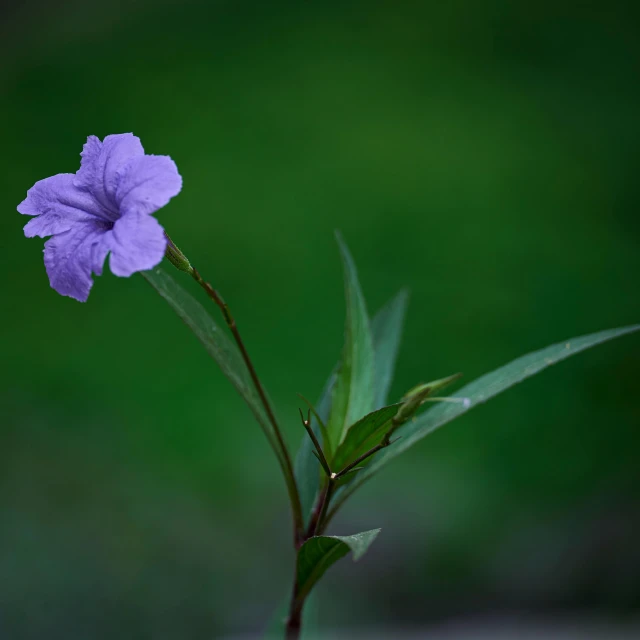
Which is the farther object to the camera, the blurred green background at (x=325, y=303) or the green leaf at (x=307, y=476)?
the blurred green background at (x=325, y=303)

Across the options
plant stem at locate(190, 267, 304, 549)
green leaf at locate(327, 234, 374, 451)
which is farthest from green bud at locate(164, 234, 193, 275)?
green leaf at locate(327, 234, 374, 451)

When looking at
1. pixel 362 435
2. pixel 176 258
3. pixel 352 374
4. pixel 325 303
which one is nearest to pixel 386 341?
pixel 352 374

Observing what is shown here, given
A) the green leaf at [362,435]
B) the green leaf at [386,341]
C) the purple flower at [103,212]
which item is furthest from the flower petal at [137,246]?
the green leaf at [386,341]

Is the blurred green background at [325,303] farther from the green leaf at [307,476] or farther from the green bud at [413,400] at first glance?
the green bud at [413,400]

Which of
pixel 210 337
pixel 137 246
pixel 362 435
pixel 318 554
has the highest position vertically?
pixel 137 246

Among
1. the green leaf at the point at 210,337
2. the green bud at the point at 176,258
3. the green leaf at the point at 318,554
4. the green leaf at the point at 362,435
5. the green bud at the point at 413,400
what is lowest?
the green leaf at the point at 318,554

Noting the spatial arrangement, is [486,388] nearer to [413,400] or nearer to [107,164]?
[413,400]
